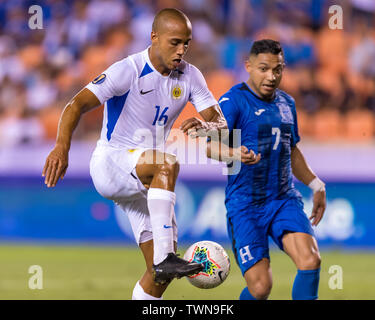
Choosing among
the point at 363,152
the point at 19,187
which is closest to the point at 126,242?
the point at 19,187

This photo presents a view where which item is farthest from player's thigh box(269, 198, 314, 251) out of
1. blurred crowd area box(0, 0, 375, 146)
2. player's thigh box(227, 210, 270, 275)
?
blurred crowd area box(0, 0, 375, 146)

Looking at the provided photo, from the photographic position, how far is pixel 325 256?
10758 millimetres

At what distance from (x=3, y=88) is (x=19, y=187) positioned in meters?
2.21

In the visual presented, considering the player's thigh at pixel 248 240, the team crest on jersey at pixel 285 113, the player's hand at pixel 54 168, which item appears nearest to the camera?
the player's hand at pixel 54 168

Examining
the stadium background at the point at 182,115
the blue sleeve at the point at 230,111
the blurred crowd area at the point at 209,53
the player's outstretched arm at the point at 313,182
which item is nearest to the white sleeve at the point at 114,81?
the blue sleeve at the point at 230,111

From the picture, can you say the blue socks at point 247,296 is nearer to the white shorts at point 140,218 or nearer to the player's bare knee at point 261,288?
the player's bare knee at point 261,288

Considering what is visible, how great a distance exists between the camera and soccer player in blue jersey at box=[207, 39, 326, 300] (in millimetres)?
5473

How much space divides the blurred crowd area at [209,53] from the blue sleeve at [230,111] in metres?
5.99

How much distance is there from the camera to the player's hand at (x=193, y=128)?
4758 mm

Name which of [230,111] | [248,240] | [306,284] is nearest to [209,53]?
[230,111]

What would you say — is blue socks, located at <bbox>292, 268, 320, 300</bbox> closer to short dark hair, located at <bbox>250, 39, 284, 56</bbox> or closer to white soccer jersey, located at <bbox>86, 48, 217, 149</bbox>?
white soccer jersey, located at <bbox>86, 48, 217, 149</bbox>

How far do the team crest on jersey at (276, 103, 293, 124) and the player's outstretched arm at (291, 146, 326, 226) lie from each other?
1.14 ft

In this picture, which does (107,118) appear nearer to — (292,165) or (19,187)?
(292,165)

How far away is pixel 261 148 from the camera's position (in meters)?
5.69
